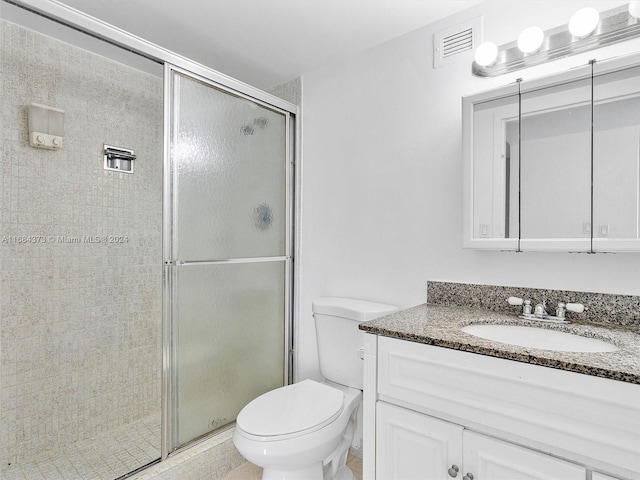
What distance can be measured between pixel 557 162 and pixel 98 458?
252 cm

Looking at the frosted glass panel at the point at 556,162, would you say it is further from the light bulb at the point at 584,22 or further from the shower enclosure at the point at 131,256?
the shower enclosure at the point at 131,256

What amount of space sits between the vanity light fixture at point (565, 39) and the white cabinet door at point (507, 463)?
1.39 metres

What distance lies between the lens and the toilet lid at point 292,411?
143 centimetres

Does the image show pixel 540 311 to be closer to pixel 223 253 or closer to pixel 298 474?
pixel 298 474

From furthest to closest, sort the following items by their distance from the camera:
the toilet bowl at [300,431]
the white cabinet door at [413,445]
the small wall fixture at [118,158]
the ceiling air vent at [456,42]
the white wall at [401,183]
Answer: the small wall fixture at [118,158], the ceiling air vent at [456,42], the white wall at [401,183], the toilet bowl at [300,431], the white cabinet door at [413,445]

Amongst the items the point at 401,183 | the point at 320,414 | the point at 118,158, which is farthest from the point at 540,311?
the point at 118,158

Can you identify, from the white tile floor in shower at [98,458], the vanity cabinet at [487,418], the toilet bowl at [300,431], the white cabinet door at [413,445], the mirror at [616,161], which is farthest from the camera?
the white tile floor in shower at [98,458]

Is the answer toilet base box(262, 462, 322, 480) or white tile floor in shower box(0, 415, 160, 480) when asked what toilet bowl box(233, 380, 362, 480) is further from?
white tile floor in shower box(0, 415, 160, 480)

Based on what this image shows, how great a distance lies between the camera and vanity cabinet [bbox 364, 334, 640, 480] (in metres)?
0.90

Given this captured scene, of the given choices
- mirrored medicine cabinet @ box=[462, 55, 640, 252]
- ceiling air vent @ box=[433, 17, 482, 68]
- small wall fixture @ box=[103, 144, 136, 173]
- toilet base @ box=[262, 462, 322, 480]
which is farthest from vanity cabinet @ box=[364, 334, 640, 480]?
small wall fixture @ box=[103, 144, 136, 173]

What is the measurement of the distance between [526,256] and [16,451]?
2.50 meters

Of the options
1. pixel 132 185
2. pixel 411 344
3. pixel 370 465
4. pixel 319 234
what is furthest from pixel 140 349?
pixel 411 344

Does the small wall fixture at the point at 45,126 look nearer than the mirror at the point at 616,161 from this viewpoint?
No

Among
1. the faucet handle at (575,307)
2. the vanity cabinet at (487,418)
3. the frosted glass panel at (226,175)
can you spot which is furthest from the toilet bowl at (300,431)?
the faucet handle at (575,307)
